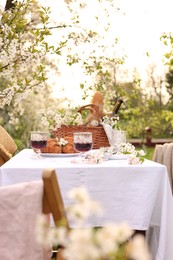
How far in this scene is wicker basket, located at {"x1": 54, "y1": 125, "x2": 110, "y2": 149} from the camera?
11.4ft

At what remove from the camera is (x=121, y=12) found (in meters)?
7.00

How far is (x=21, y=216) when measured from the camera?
1.44 meters

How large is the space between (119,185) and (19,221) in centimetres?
132

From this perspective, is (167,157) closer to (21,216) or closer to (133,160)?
(133,160)

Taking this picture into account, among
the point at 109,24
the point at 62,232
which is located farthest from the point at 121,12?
the point at 62,232

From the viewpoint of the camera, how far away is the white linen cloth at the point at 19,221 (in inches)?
54.1

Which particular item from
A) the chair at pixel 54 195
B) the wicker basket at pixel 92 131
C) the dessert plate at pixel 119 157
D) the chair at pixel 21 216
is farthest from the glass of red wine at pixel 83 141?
the chair at pixel 54 195

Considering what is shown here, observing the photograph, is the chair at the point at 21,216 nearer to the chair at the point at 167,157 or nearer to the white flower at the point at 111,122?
the white flower at the point at 111,122

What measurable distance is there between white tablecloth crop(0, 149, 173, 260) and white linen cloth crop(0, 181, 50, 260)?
118 centimetres

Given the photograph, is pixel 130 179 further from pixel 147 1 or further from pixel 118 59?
pixel 147 1

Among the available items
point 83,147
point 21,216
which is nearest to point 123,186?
point 83,147

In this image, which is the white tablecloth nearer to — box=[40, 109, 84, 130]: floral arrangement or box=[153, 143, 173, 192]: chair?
box=[40, 109, 84, 130]: floral arrangement

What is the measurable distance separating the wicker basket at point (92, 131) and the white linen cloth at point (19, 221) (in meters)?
2.00

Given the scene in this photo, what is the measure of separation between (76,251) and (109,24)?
647cm
